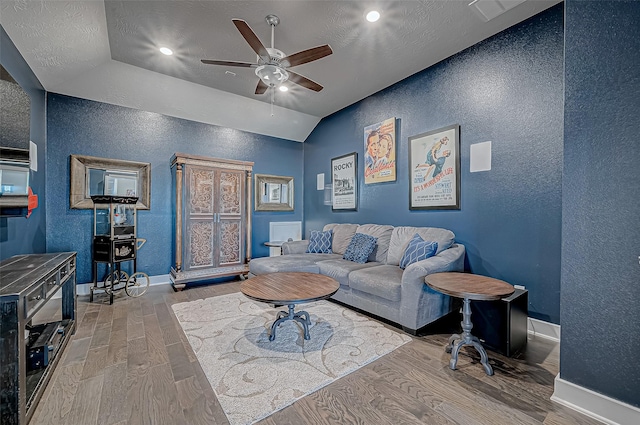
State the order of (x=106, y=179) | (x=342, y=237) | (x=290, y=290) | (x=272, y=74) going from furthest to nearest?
(x=342, y=237) < (x=106, y=179) < (x=272, y=74) < (x=290, y=290)

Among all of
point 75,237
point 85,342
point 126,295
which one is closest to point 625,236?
point 85,342

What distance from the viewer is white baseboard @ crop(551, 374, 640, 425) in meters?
1.38

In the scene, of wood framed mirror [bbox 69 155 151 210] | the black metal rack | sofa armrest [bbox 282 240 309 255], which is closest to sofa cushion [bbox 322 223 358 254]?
sofa armrest [bbox 282 240 309 255]

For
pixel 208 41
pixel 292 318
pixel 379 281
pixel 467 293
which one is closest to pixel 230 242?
Result: pixel 292 318

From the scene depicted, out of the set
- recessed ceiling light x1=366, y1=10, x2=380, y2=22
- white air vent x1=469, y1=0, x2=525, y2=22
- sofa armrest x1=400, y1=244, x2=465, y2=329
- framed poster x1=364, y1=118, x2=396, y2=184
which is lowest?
sofa armrest x1=400, y1=244, x2=465, y2=329

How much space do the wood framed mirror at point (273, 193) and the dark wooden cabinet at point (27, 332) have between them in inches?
124

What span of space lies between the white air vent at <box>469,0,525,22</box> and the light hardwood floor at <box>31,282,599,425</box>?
3.09 m

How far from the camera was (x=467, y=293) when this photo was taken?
74.4 inches

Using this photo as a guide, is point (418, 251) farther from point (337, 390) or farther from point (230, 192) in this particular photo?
point (230, 192)

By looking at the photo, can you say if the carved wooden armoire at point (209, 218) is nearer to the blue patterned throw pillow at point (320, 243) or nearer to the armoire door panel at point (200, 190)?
the armoire door panel at point (200, 190)

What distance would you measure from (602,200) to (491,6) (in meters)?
2.01

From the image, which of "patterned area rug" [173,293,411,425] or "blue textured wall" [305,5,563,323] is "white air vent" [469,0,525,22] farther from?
"patterned area rug" [173,293,411,425]

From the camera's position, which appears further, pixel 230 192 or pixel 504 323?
pixel 230 192

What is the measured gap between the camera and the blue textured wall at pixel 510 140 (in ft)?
8.02
